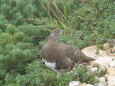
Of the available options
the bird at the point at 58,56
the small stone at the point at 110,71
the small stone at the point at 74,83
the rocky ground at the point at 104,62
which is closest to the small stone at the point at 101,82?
the rocky ground at the point at 104,62

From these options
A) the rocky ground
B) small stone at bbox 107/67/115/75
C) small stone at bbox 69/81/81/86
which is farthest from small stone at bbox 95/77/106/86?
small stone at bbox 69/81/81/86

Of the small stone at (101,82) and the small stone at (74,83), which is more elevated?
the small stone at (74,83)

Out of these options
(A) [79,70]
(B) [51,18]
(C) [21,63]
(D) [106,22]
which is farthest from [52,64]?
(B) [51,18]

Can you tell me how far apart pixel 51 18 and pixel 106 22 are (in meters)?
1.43

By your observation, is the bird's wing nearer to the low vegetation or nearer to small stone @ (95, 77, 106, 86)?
the low vegetation

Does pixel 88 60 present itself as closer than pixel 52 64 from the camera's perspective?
No

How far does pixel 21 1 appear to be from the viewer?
307 inches

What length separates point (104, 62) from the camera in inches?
215

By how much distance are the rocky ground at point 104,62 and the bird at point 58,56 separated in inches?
10.4

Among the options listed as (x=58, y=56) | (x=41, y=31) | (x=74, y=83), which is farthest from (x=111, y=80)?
(x=41, y=31)

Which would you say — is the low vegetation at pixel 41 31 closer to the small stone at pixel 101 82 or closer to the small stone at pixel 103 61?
the small stone at pixel 101 82

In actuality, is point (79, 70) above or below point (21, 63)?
above

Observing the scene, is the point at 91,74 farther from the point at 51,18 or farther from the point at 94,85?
the point at 51,18

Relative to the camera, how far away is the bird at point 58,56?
5.38m
